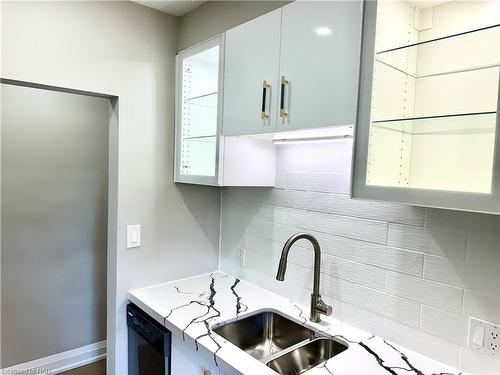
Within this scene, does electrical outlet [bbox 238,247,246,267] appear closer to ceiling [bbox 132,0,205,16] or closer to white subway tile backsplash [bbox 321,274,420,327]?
white subway tile backsplash [bbox 321,274,420,327]

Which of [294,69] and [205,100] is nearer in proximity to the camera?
[294,69]

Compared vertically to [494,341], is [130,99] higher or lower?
higher

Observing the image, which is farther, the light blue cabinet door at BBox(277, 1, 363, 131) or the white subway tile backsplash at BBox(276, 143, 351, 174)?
the white subway tile backsplash at BBox(276, 143, 351, 174)

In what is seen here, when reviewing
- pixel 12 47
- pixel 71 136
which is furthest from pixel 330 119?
pixel 71 136

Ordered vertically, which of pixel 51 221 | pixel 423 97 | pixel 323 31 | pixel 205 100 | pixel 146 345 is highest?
pixel 323 31

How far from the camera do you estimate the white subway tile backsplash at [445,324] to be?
1262 mm

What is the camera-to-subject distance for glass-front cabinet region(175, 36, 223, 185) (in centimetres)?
186

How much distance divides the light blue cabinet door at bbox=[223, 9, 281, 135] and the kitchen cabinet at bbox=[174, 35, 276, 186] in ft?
0.26

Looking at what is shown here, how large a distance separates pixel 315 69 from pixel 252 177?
73cm

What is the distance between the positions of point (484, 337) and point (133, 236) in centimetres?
171

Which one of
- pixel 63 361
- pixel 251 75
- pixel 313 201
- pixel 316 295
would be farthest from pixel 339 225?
pixel 63 361

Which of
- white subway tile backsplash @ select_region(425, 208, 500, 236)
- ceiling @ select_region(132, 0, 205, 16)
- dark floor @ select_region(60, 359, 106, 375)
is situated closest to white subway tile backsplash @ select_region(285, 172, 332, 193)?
white subway tile backsplash @ select_region(425, 208, 500, 236)

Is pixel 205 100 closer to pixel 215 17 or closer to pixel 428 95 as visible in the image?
pixel 215 17

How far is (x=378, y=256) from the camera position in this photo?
1509 millimetres
